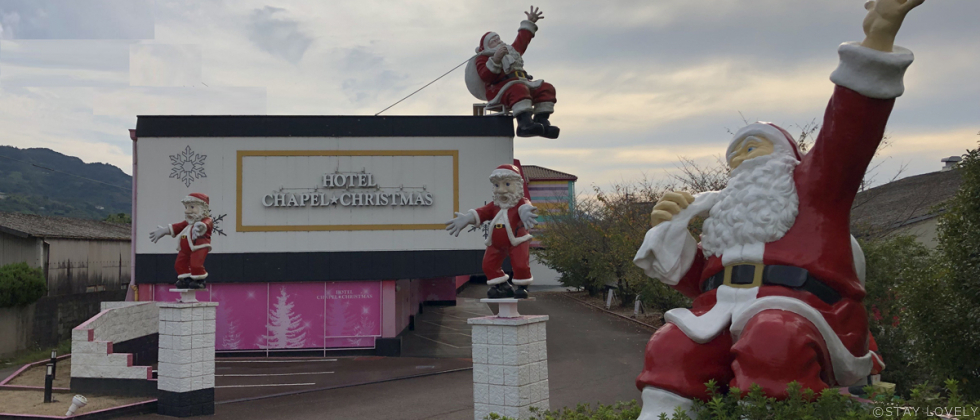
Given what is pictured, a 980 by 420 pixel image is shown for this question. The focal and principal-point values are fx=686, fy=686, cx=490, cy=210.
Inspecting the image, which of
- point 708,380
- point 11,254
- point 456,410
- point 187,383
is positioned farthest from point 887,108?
point 11,254

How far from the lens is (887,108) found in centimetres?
411

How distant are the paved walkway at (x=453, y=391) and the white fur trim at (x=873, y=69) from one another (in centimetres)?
793

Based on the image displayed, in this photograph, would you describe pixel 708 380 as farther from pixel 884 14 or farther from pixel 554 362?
pixel 554 362

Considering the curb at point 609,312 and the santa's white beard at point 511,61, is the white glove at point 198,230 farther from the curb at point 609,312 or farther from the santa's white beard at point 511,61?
the curb at point 609,312

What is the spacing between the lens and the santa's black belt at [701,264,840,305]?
4348mm

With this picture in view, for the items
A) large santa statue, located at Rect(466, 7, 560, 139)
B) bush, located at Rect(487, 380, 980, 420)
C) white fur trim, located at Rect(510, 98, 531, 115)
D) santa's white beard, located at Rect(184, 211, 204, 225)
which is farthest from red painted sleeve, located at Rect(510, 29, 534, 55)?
bush, located at Rect(487, 380, 980, 420)

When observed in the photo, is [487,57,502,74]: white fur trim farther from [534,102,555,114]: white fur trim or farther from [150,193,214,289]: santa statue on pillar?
[150,193,214,289]: santa statue on pillar

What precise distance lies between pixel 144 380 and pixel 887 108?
1148cm

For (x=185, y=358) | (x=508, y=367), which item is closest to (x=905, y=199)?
(x=508, y=367)

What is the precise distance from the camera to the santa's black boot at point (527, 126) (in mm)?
14461

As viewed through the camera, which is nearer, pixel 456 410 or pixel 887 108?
pixel 887 108

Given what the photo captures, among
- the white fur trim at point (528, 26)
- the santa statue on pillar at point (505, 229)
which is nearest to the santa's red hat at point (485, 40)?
the white fur trim at point (528, 26)

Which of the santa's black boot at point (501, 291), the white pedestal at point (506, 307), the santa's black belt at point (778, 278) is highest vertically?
the santa's black belt at point (778, 278)

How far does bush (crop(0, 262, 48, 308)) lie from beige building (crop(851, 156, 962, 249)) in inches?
728
